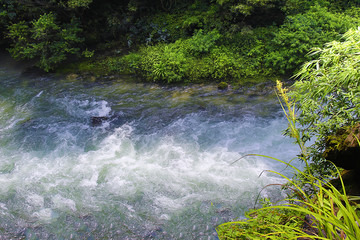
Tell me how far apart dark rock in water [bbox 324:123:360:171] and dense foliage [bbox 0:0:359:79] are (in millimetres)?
6730

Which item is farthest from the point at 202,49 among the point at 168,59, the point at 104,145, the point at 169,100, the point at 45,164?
the point at 45,164

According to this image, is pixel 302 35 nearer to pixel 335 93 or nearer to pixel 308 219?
pixel 335 93

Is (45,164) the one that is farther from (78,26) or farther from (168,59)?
(78,26)

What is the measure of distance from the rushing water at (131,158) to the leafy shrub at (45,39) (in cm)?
144

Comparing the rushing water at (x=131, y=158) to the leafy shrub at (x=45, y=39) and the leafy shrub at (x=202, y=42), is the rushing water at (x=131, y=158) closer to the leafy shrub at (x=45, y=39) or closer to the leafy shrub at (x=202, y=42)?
the leafy shrub at (x=45, y=39)

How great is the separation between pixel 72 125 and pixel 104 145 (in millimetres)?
1634

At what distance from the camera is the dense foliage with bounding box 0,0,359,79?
9.51 meters

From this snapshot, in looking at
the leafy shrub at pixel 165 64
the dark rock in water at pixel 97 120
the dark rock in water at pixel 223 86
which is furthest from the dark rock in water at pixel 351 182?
the leafy shrub at pixel 165 64

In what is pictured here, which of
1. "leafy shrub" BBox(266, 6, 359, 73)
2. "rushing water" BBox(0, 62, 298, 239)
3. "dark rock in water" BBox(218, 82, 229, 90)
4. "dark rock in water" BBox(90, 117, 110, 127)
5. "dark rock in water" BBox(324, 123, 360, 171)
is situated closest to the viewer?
"dark rock in water" BBox(324, 123, 360, 171)

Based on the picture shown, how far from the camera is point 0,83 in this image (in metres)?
10.3

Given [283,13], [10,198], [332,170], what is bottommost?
[10,198]

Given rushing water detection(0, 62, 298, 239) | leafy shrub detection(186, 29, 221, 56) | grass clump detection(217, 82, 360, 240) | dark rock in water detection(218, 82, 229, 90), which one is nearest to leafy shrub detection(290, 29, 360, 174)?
grass clump detection(217, 82, 360, 240)

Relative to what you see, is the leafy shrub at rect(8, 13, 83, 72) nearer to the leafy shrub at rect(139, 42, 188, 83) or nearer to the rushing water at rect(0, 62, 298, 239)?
the rushing water at rect(0, 62, 298, 239)

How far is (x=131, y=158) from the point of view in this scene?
6.66 metres
